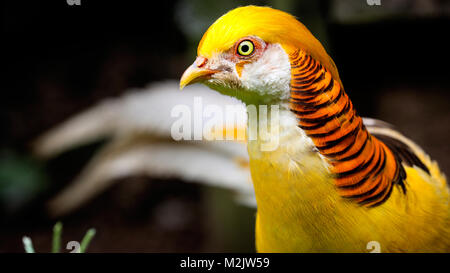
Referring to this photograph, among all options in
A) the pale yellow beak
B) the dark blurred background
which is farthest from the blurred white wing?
the pale yellow beak

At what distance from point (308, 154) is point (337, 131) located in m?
0.06

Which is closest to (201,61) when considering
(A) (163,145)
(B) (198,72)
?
(B) (198,72)

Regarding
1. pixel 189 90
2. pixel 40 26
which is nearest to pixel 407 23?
pixel 189 90

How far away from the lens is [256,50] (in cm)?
67

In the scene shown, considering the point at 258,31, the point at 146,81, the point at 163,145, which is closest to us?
the point at 258,31

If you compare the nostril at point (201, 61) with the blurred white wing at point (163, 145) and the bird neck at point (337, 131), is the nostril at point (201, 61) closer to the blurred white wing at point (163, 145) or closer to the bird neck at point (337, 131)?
the bird neck at point (337, 131)

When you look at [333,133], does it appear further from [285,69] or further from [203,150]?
[203,150]

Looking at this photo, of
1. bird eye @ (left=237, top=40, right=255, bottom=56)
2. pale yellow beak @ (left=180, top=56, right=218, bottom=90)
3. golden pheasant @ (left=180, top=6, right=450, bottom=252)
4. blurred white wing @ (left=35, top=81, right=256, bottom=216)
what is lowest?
golden pheasant @ (left=180, top=6, right=450, bottom=252)

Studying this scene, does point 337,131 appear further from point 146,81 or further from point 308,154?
point 146,81

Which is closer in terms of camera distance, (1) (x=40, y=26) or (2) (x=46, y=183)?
(1) (x=40, y=26)

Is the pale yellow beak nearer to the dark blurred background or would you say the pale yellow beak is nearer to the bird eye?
the bird eye

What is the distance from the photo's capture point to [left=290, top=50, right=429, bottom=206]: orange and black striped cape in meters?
0.68
